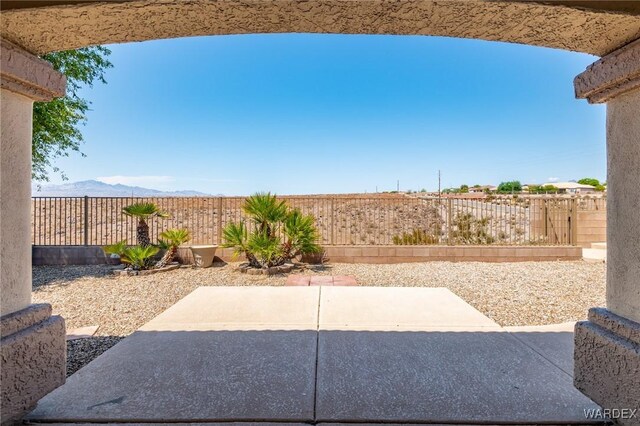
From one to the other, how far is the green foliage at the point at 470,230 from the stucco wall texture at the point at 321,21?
8.85 m

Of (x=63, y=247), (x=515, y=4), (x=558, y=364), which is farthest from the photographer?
(x=63, y=247)

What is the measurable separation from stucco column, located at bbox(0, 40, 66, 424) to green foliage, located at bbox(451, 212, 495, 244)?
1021cm

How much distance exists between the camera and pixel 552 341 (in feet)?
12.1

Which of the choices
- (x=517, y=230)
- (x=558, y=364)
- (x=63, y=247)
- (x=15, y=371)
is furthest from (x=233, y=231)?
(x=517, y=230)

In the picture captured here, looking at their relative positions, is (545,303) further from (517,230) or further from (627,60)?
(517,230)

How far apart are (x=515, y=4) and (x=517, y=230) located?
34.2 feet

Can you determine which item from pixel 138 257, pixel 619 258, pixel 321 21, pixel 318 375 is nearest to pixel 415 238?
pixel 138 257

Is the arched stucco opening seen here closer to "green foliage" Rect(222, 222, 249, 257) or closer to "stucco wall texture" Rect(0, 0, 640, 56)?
"stucco wall texture" Rect(0, 0, 640, 56)

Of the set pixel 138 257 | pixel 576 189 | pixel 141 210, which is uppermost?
pixel 576 189

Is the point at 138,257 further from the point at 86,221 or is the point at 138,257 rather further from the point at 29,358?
the point at 29,358

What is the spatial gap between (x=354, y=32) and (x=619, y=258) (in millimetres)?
2358

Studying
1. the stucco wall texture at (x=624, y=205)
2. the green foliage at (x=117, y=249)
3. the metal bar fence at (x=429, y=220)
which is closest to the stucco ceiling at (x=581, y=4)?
the stucco wall texture at (x=624, y=205)

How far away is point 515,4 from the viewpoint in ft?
6.50

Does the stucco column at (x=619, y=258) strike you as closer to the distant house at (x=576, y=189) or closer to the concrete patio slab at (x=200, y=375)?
the concrete patio slab at (x=200, y=375)
